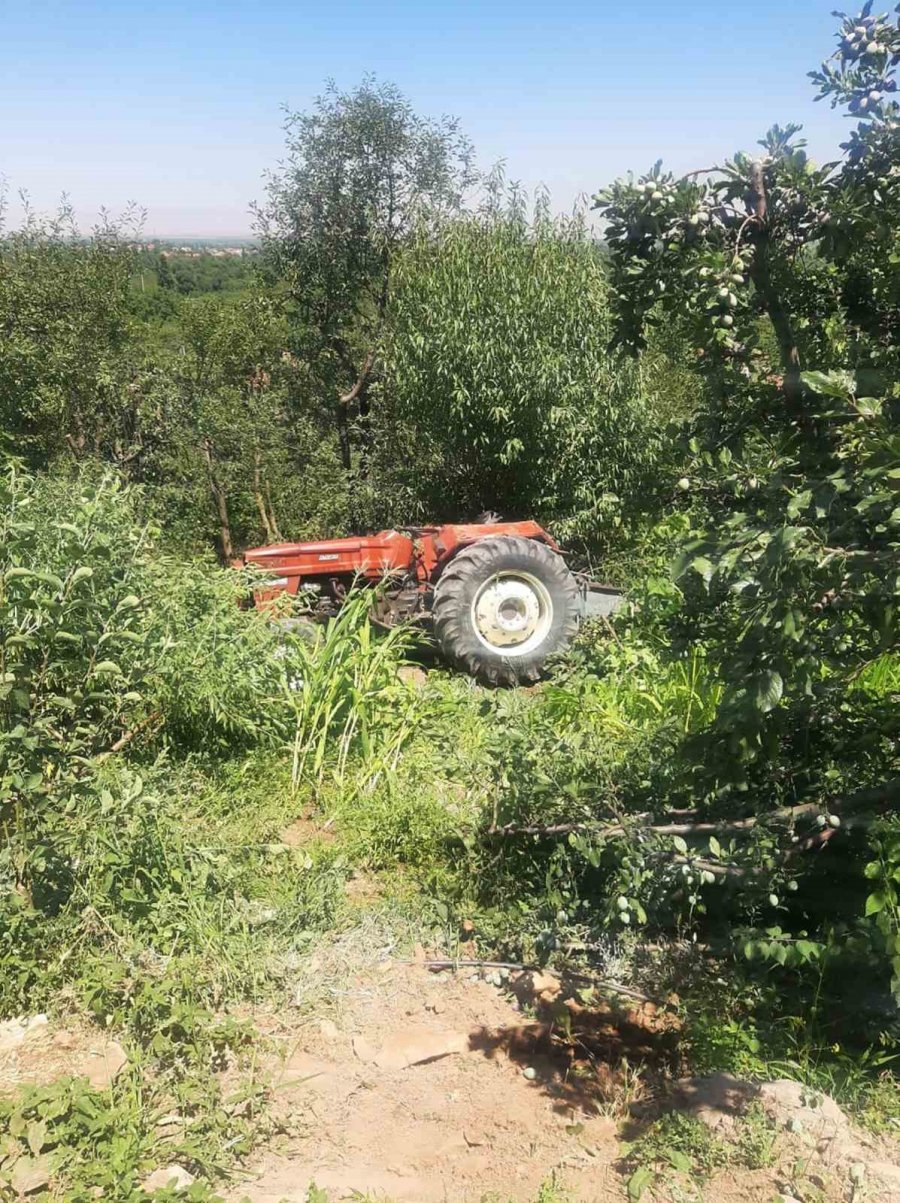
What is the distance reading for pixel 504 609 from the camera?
6.75m

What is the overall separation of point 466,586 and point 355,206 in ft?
17.8

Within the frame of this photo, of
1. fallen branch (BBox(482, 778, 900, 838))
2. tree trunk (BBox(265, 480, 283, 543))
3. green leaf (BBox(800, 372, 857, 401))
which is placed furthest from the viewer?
tree trunk (BBox(265, 480, 283, 543))

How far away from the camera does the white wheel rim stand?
21.8ft

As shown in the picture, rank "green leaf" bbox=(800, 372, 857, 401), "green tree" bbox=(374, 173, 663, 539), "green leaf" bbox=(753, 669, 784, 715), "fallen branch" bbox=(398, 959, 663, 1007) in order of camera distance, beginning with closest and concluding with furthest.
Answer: "green leaf" bbox=(800, 372, 857, 401), "green leaf" bbox=(753, 669, 784, 715), "fallen branch" bbox=(398, 959, 663, 1007), "green tree" bbox=(374, 173, 663, 539)

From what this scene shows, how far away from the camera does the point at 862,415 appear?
7.16 feet

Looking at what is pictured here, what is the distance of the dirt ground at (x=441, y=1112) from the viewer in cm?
235

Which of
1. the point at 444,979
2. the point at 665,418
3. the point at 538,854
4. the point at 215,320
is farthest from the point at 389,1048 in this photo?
the point at 215,320

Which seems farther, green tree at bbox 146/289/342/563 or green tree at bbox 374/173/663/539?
green tree at bbox 146/289/342/563

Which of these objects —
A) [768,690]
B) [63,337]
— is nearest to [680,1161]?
[768,690]

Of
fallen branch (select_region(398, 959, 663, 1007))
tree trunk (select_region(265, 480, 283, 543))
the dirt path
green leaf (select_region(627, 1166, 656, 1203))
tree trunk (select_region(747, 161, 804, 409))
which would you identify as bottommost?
the dirt path

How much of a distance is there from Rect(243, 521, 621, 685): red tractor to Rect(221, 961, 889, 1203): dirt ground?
348cm

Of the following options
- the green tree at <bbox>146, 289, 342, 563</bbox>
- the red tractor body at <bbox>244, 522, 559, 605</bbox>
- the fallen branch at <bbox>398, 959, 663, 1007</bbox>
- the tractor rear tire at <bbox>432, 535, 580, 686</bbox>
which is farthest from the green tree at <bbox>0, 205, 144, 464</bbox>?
the fallen branch at <bbox>398, 959, 663, 1007</bbox>

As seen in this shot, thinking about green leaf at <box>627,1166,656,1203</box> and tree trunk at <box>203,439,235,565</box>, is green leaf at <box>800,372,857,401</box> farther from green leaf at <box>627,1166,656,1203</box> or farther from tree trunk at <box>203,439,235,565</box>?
tree trunk at <box>203,439,235,565</box>

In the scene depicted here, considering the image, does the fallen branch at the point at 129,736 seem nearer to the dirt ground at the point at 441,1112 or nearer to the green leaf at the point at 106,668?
the green leaf at the point at 106,668
